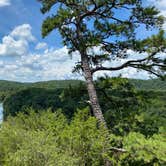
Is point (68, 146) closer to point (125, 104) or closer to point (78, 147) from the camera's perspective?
point (78, 147)

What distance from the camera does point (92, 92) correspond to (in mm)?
12922

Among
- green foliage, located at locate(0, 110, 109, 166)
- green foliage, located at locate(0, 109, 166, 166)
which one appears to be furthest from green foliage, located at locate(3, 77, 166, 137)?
green foliage, located at locate(0, 110, 109, 166)

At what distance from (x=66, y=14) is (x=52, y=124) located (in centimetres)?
434

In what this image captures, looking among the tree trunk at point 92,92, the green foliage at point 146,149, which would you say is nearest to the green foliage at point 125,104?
the tree trunk at point 92,92

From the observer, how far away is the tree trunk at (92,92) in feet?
42.0

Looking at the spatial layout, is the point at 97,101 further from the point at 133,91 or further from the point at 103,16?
the point at 103,16

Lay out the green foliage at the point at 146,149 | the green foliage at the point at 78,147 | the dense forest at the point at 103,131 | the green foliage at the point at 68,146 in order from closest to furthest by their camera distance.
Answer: the green foliage at the point at 146,149
the green foliage at the point at 78,147
the dense forest at the point at 103,131
the green foliage at the point at 68,146

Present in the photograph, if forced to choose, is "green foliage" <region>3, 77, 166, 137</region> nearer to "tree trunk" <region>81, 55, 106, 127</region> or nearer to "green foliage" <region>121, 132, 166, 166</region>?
"tree trunk" <region>81, 55, 106, 127</region>

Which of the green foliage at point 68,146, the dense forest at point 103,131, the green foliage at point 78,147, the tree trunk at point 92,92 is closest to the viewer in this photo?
the green foliage at point 78,147

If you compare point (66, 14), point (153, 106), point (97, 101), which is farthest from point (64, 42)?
point (153, 106)

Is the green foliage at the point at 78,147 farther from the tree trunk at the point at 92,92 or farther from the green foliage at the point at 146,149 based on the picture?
the tree trunk at the point at 92,92

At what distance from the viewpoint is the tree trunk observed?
12.8 meters

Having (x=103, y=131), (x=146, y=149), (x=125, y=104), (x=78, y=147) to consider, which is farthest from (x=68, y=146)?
(x=146, y=149)

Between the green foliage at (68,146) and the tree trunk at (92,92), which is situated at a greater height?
the tree trunk at (92,92)
